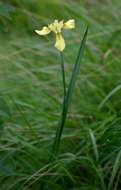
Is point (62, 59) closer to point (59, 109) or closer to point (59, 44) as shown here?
point (59, 44)

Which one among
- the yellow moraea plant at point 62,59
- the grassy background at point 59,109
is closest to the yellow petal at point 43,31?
the yellow moraea plant at point 62,59

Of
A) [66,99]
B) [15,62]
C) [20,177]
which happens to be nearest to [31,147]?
[20,177]

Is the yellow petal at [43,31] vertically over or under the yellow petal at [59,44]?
over

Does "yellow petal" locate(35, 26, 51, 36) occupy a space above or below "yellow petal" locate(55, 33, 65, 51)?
above

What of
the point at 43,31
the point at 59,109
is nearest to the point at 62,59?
the point at 43,31

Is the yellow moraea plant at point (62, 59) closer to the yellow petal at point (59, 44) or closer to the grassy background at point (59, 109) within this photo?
the yellow petal at point (59, 44)

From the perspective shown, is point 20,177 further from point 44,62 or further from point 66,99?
point 44,62

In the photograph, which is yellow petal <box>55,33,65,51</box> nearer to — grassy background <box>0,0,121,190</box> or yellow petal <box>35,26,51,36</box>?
yellow petal <box>35,26,51,36</box>

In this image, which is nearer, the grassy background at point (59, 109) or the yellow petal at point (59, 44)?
the yellow petal at point (59, 44)

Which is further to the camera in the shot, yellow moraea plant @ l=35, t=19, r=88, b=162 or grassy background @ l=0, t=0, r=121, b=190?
grassy background @ l=0, t=0, r=121, b=190

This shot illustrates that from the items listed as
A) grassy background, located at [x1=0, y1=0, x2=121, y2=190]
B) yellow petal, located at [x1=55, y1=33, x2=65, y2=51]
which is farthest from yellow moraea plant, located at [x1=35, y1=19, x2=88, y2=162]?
grassy background, located at [x1=0, y1=0, x2=121, y2=190]
